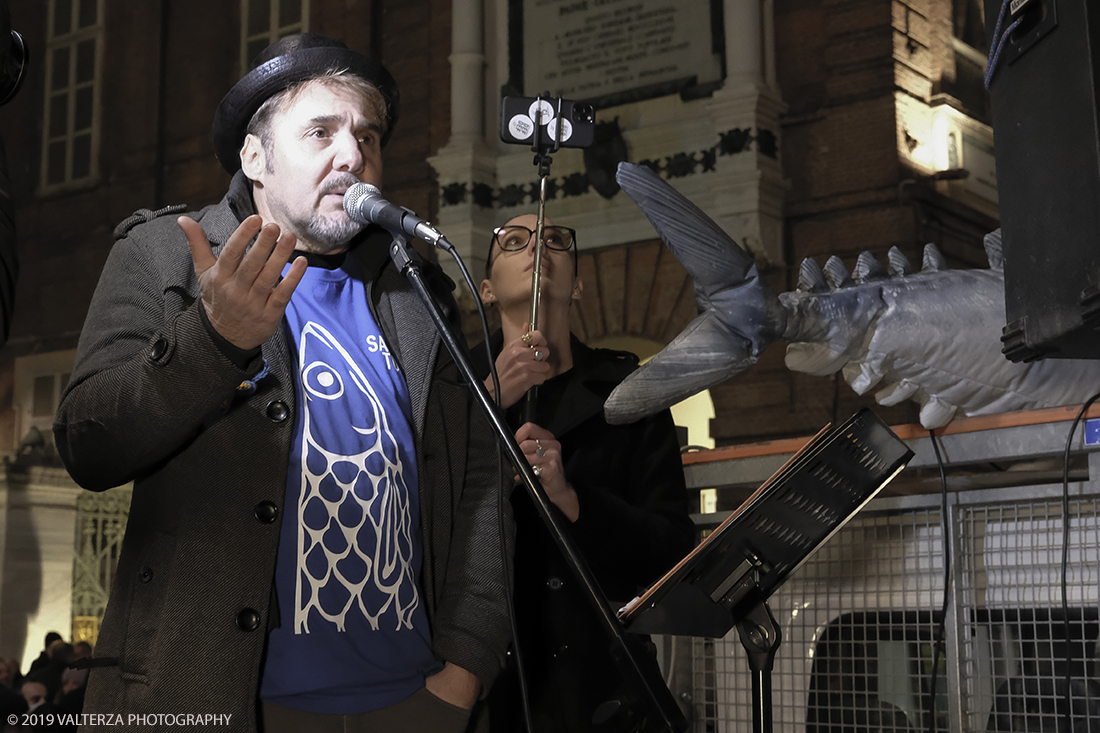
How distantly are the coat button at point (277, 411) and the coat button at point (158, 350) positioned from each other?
0.20m

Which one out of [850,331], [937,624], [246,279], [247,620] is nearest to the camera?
[246,279]

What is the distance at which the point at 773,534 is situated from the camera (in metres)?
1.46

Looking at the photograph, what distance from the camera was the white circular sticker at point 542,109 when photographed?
180 cm

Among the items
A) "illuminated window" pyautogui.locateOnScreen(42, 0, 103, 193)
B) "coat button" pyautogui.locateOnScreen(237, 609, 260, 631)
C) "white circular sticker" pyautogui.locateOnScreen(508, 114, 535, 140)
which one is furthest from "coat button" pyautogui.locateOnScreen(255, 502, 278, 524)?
"illuminated window" pyautogui.locateOnScreen(42, 0, 103, 193)

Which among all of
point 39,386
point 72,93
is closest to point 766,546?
point 39,386

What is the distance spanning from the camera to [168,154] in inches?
343

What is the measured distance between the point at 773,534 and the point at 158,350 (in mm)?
807

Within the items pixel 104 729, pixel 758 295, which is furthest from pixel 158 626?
pixel 758 295

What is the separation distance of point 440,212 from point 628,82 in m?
1.44

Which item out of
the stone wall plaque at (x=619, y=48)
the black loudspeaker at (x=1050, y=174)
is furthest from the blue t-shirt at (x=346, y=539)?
the stone wall plaque at (x=619, y=48)

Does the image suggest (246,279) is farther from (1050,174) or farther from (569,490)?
(1050,174)

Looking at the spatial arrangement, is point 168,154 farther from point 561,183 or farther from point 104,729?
point 104,729

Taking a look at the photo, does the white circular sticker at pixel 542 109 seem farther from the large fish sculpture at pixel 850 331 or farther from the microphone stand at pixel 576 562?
the microphone stand at pixel 576 562

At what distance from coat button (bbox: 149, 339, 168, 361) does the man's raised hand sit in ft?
0.22
